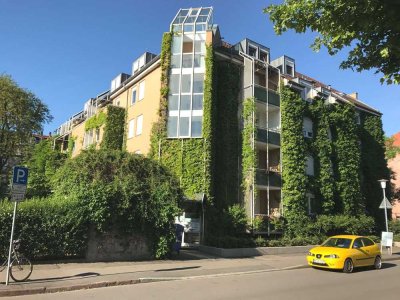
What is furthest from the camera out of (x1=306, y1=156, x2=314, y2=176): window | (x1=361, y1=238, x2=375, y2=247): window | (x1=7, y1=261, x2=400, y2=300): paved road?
(x1=306, y1=156, x2=314, y2=176): window

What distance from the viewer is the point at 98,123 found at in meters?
35.9

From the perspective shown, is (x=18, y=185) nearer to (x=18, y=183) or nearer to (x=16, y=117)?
(x=18, y=183)

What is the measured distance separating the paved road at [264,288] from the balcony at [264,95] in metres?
16.7

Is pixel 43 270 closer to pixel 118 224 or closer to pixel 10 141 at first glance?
pixel 118 224

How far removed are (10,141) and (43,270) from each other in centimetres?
3099

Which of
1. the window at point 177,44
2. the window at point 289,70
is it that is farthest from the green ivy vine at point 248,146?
the window at point 289,70

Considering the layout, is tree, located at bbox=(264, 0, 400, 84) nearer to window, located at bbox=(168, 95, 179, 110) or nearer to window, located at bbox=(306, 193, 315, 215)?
window, located at bbox=(168, 95, 179, 110)

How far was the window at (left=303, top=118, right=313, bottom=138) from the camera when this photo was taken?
32.0 meters

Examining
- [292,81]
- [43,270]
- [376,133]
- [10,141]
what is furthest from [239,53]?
[10,141]

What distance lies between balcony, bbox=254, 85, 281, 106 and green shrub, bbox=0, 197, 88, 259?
17.0 meters

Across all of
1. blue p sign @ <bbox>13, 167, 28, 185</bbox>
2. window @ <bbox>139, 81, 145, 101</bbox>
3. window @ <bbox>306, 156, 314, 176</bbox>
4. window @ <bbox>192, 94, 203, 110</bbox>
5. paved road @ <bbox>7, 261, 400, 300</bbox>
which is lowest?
paved road @ <bbox>7, 261, 400, 300</bbox>

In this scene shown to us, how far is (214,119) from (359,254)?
14251 millimetres

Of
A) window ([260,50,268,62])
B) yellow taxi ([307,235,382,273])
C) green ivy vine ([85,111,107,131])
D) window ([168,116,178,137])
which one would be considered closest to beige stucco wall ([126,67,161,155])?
window ([168,116,178,137])

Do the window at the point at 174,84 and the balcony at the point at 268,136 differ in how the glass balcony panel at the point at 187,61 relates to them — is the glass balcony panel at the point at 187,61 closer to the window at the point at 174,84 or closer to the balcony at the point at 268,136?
the window at the point at 174,84
